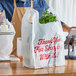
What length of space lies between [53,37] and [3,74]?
0.30 meters

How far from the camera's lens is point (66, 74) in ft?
2.55

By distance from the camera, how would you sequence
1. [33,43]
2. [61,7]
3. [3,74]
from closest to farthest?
1. [3,74]
2. [33,43]
3. [61,7]

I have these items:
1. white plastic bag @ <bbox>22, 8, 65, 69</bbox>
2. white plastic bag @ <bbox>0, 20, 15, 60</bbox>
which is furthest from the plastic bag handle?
white plastic bag @ <bbox>0, 20, 15, 60</bbox>

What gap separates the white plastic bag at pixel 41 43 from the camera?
2.84 ft

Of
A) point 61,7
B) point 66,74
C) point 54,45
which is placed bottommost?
point 66,74

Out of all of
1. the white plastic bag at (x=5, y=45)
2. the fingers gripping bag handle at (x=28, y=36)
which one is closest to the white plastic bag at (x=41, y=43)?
the fingers gripping bag handle at (x=28, y=36)

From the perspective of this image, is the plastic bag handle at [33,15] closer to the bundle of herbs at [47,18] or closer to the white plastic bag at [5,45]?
the bundle of herbs at [47,18]

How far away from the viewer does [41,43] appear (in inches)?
34.6

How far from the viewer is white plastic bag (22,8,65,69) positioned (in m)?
0.87

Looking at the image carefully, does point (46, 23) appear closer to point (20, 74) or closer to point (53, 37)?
point (53, 37)

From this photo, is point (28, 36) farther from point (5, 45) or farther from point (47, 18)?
point (5, 45)

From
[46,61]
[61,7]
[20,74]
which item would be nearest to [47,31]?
[46,61]

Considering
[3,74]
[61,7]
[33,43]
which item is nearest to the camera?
[3,74]

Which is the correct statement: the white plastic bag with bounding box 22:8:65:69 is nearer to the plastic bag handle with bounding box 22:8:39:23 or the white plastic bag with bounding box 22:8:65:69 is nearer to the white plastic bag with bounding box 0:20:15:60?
the plastic bag handle with bounding box 22:8:39:23
